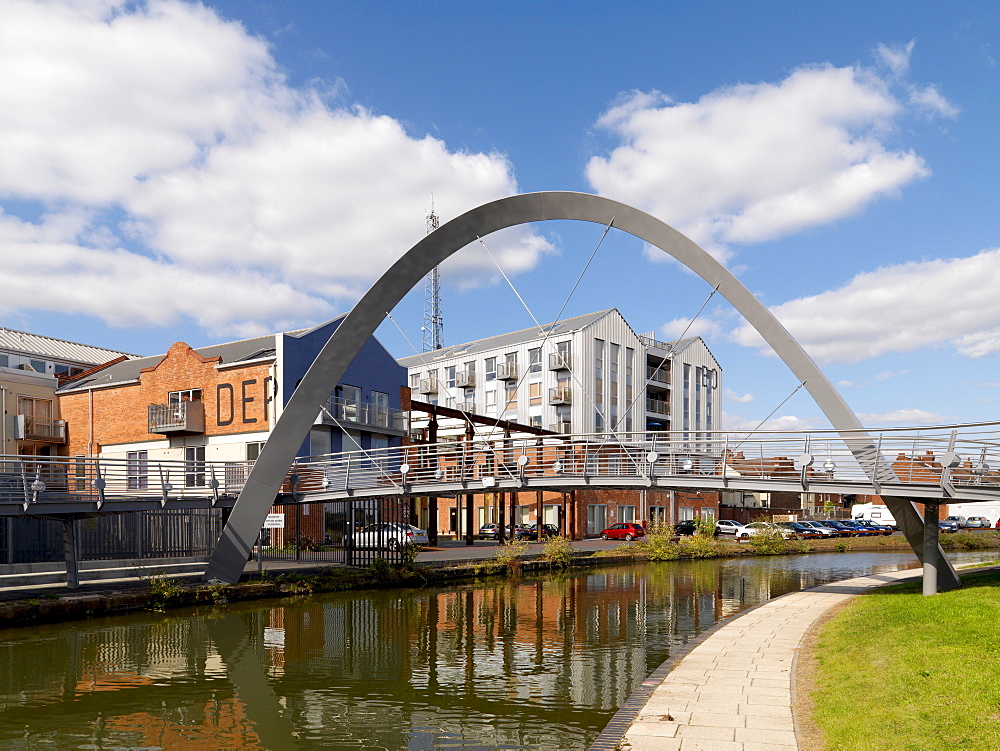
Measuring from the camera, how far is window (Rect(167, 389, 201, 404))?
1597 inches

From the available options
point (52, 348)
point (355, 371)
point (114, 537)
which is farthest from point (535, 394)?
point (114, 537)

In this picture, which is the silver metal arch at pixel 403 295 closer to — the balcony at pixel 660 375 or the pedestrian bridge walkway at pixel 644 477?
the pedestrian bridge walkway at pixel 644 477

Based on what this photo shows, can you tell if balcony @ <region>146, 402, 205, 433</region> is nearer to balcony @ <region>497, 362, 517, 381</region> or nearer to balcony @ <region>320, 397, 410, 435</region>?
balcony @ <region>320, 397, 410, 435</region>

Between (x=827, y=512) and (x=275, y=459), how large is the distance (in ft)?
212

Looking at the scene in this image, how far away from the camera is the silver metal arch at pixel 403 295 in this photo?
24750 mm

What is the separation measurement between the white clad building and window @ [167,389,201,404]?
2109cm

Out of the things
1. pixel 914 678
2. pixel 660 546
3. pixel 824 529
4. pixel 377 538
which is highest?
pixel 914 678

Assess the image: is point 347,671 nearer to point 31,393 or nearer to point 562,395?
point 31,393

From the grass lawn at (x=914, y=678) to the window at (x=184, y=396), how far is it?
107ft

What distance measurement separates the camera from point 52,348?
53.0m

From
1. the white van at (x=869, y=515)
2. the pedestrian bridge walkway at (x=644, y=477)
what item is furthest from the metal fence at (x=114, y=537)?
the white van at (x=869, y=515)

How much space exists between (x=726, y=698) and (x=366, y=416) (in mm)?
32656

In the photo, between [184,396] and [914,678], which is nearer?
[914,678]

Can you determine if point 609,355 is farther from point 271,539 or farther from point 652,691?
point 652,691
